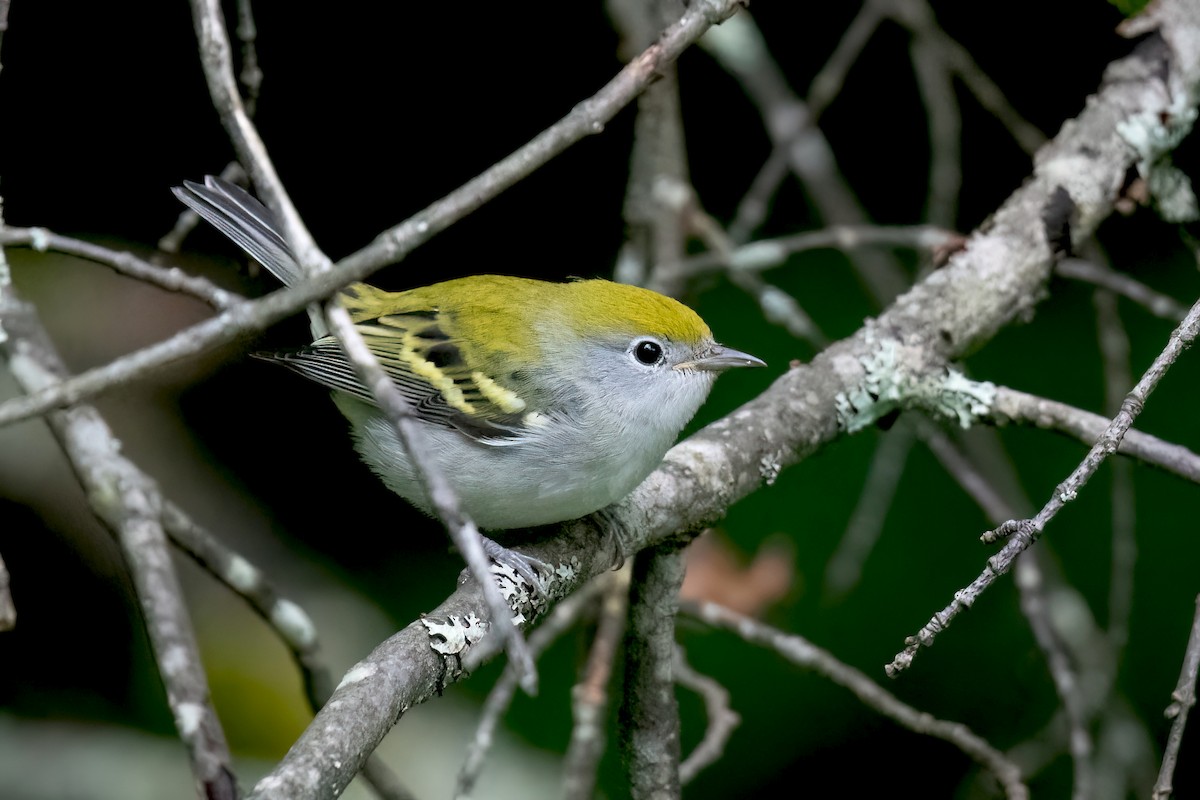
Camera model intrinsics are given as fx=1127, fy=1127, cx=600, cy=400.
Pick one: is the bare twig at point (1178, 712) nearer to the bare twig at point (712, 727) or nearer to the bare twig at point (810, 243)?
the bare twig at point (712, 727)

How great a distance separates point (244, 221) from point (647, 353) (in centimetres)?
131

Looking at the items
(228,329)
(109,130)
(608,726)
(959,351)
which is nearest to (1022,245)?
(959,351)

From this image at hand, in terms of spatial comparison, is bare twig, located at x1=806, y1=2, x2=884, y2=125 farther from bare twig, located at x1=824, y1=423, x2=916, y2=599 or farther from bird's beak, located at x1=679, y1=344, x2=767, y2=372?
bird's beak, located at x1=679, y1=344, x2=767, y2=372

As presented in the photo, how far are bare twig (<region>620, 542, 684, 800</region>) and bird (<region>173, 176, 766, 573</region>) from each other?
26 centimetres

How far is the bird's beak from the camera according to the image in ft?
10.9

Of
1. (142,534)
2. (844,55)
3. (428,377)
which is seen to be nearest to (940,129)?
(844,55)

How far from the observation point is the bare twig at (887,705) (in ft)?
9.52

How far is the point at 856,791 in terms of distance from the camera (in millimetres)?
4348

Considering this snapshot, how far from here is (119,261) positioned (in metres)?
2.49

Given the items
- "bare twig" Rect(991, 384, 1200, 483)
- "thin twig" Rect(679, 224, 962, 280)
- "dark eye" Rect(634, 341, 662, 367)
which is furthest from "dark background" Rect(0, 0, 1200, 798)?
"bare twig" Rect(991, 384, 1200, 483)

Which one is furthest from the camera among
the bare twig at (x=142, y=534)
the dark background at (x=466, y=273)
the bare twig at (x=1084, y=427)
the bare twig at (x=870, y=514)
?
the dark background at (x=466, y=273)

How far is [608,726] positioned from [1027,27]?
3.82 metres

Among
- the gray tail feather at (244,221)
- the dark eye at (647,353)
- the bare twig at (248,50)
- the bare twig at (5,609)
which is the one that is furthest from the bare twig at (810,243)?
the bare twig at (5,609)

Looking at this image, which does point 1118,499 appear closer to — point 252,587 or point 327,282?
point 252,587
